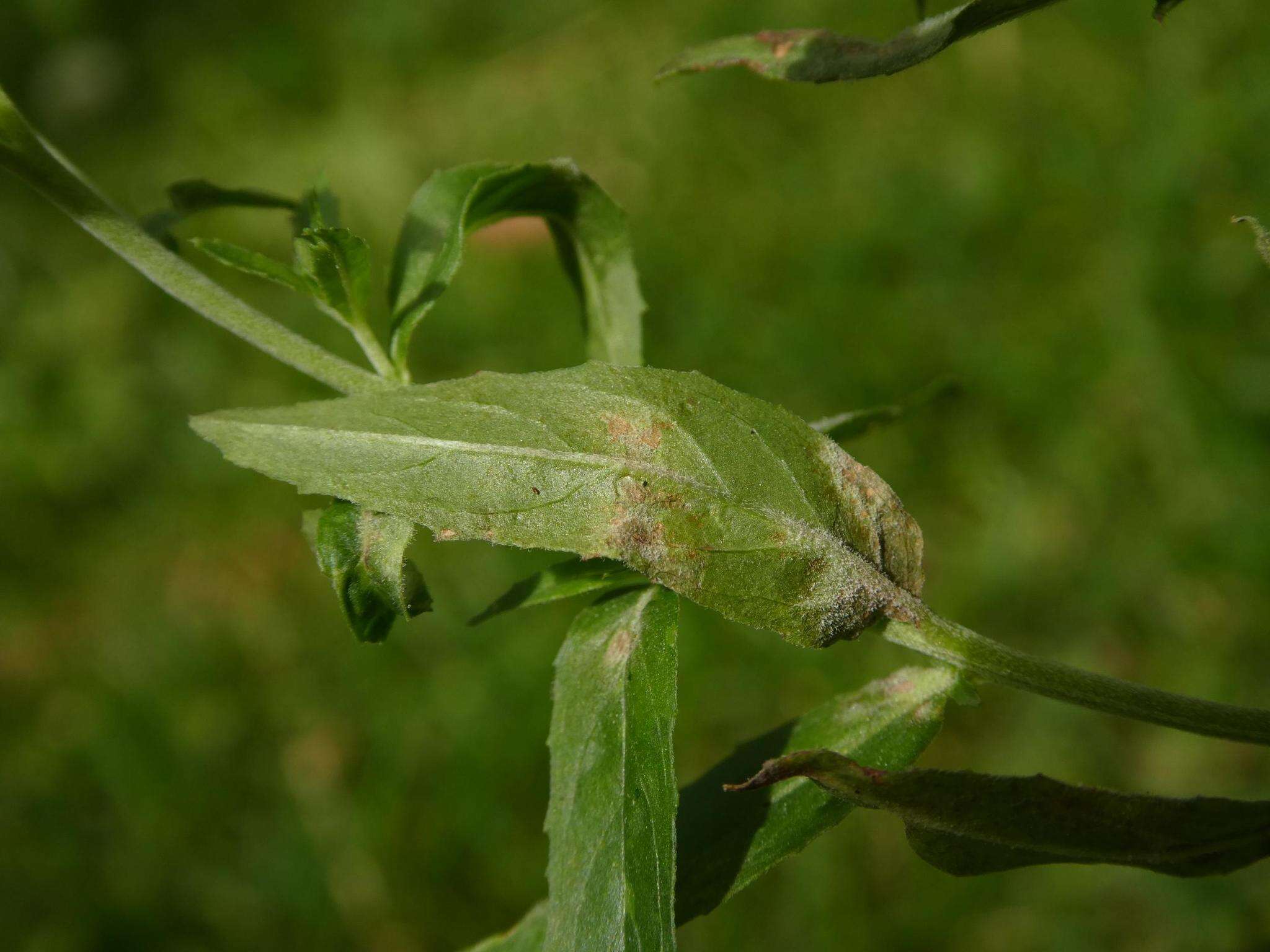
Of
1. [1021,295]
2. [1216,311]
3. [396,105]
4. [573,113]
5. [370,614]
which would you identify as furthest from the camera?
[396,105]

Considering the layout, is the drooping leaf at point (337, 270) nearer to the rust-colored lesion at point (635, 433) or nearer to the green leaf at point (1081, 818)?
the rust-colored lesion at point (635, 433)

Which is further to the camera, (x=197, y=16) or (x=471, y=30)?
(x=197, y=16)

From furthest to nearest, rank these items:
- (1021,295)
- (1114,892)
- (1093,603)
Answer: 1. (1021,295)
2. (1093,603)
3. (1114,892)

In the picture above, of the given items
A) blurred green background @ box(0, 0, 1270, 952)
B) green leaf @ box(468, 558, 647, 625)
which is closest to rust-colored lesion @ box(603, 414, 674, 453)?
green leaf @ box(468, 558, 647, 625)

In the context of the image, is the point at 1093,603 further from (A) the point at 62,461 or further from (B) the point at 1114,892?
(A) the point at 62,461

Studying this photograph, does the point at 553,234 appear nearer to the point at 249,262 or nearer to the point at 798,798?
the point at 249,262

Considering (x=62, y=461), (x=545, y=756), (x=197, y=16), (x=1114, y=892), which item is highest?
(x=197, y=16)

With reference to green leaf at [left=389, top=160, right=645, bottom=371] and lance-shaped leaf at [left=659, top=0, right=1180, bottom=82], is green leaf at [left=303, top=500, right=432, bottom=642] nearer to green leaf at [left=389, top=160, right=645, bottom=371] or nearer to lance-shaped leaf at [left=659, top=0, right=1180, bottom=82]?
green leaf at [left=389, top=160, right=645, bottom=371]

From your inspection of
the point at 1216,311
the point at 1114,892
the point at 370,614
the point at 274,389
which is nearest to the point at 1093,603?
the point at 1114,892

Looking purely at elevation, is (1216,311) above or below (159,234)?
below
